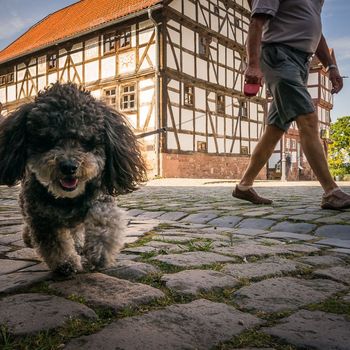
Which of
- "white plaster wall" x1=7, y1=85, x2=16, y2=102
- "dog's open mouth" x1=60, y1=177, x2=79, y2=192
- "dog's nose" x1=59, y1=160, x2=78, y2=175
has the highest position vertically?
"white plaster wall" x1=7, y1=85, x2=16, y2=102

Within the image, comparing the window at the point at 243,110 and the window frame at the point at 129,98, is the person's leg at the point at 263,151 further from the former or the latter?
the window at the point at 243,110

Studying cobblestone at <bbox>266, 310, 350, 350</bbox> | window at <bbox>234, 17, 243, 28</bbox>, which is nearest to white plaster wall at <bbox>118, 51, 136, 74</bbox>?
window at <bbox>234, 17, 243, 28</bbox>

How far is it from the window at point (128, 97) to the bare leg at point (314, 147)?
1474 centimetres

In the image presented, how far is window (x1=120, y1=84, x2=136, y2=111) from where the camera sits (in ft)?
60.9

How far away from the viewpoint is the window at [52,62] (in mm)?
21469

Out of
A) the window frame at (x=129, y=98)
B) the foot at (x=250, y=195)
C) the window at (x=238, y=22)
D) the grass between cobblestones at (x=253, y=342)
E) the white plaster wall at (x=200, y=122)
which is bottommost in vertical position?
the grass between cobblestones at (x=253, y=342)

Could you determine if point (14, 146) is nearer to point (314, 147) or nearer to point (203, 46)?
point (314, 147)

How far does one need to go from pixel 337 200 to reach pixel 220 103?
17352 millimetres

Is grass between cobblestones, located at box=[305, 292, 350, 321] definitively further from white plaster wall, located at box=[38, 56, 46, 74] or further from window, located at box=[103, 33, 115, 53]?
white plaster wall, located at box=[38, 56, 46, 74]

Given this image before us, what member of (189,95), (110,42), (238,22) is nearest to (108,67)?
(110,42)

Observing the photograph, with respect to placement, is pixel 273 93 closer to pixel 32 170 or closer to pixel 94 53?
pixel 32 170

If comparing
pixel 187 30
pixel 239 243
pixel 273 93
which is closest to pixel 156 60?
pixel 187 30

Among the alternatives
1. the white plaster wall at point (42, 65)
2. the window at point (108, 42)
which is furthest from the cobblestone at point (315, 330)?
the white plaster wall at point (42, 65)

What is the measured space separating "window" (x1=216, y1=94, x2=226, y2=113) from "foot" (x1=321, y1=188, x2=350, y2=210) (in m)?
16.8
